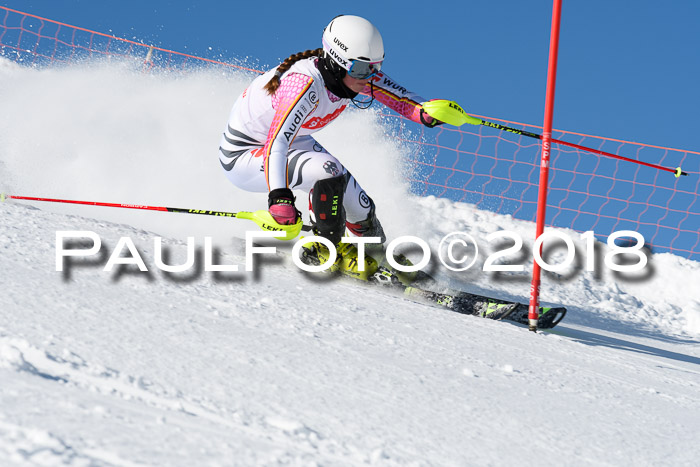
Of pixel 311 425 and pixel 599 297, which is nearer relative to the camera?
pixel 311 425

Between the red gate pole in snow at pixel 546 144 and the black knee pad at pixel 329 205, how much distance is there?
3.39ft

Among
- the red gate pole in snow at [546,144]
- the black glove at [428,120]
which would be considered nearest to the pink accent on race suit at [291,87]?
the black glove at [428,120]

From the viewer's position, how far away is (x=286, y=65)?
396cm

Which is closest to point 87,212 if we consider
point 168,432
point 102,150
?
point 102,150

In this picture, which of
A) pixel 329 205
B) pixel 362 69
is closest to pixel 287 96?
pixel 362 69

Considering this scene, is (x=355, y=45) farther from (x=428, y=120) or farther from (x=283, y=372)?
(x=283, y=372)

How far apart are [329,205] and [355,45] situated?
808 millimetres

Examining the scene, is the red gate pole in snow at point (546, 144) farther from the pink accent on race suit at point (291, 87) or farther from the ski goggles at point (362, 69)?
the pink accent on race suit at point (291, 87)

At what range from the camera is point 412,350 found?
2781 mm

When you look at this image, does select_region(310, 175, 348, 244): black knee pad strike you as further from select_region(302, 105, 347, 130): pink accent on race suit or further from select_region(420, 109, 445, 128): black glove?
select_region(420, 109, 445, 128): black glove

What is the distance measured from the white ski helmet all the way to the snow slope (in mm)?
1081

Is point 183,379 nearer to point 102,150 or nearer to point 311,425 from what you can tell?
point 311,425

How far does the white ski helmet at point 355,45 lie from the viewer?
3.73 metres

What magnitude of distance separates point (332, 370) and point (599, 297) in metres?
4.41
